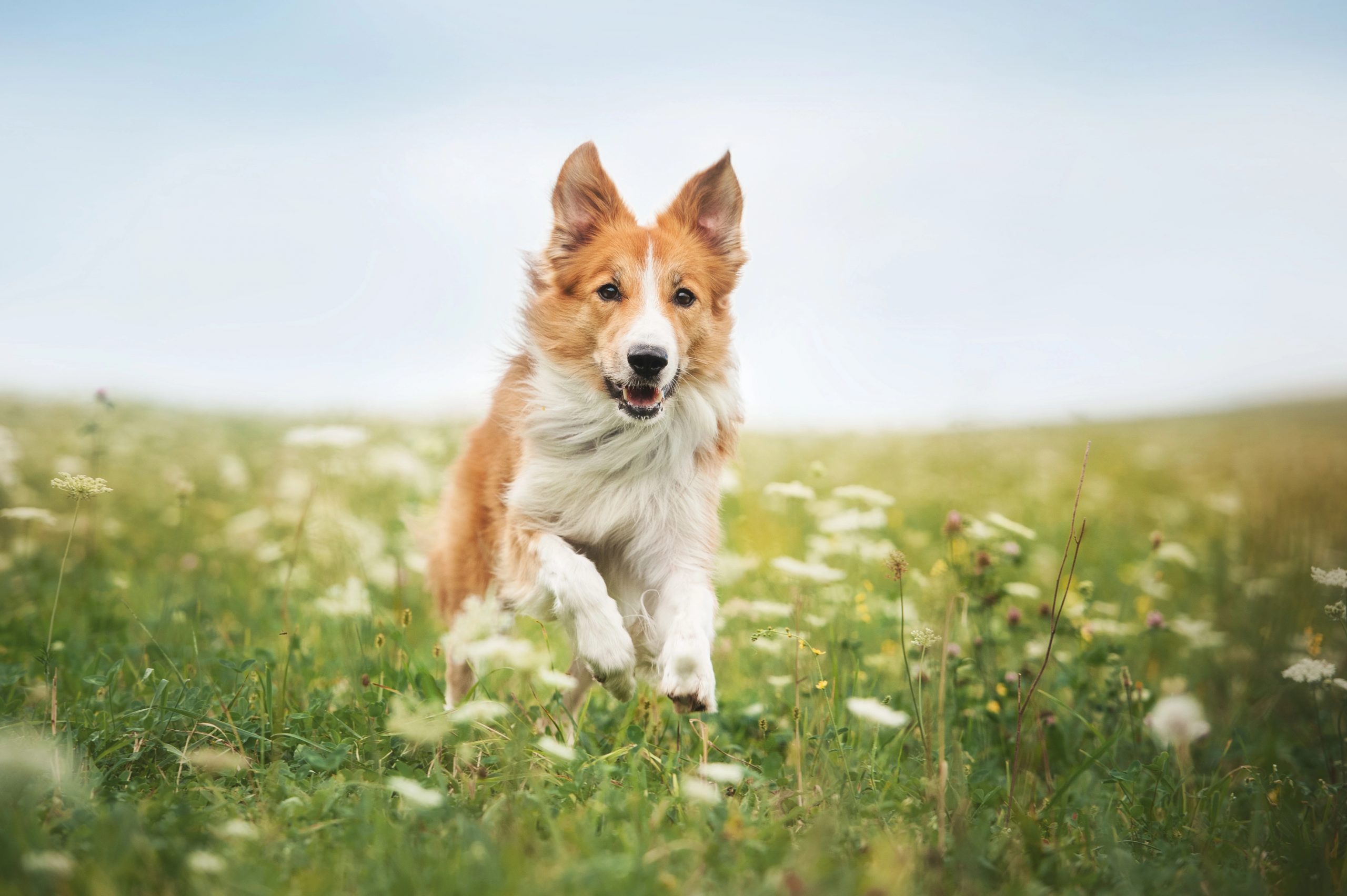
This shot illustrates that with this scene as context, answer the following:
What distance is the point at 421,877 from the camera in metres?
1.90

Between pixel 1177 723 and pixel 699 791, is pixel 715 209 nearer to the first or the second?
pixel 699 791

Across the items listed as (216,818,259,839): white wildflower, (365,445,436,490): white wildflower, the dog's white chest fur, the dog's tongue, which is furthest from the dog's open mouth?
(365,445,436,490): white wildflower

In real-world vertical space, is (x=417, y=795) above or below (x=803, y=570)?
below

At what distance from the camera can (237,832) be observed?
2012 millimetres

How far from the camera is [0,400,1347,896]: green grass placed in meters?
2.08

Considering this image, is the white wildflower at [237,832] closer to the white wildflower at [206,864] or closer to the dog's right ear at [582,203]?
the white wildflower at [206,864]

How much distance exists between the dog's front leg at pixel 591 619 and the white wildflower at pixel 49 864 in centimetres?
154

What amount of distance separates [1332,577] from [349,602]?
3815 mm

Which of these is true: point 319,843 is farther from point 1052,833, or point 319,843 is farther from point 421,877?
point 1052,833

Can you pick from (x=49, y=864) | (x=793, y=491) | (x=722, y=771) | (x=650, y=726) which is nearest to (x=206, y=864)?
(x=49, y=864)

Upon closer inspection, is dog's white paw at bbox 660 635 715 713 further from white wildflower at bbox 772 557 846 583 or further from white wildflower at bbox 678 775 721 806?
white wildflower at bbox 772 557 846 583

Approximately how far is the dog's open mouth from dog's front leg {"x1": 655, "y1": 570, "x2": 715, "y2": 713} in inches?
26.7

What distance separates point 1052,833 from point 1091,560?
4.76 m

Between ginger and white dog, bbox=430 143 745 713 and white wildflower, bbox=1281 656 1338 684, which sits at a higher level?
ginger and white dog, bbox=430 143 745 713
